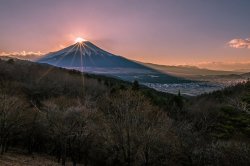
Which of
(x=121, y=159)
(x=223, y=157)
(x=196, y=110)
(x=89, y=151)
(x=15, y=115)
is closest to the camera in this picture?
(x=223, y=157)

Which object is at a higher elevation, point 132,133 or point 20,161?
point 132,133

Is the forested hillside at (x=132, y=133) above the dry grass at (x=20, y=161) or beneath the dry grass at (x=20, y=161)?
above

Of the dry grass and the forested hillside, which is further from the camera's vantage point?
the forested hillside

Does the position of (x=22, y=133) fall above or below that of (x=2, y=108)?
below

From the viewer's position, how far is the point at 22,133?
50031mm

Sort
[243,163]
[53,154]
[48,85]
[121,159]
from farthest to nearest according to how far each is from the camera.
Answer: [48,85] → [53,154] → [121,159] → [243,163]

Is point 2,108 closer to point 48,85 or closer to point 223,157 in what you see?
point 223,157

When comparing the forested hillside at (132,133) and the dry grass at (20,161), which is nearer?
the dry grass at (20,161)

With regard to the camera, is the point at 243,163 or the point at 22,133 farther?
the point at 22,133

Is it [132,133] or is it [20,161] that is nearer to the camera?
[132,133]

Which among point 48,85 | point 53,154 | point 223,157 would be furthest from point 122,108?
point 48,85

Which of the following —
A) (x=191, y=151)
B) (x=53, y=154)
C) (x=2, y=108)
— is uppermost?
(x=2, y=108)

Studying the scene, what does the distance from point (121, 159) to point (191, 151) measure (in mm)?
8444

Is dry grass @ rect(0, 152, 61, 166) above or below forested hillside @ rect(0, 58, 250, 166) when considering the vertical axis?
below
